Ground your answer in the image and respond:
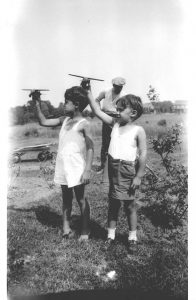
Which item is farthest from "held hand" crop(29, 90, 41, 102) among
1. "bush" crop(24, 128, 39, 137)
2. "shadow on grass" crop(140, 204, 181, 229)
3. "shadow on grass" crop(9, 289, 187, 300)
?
"bush" crop(24, 128, 39, 137)

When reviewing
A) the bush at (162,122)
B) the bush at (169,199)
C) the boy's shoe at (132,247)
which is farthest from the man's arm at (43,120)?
the bush at (162,122)

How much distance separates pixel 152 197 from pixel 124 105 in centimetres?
216

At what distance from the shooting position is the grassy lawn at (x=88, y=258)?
3105 millimetres

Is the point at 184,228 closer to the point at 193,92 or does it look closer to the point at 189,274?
the point at 189,274

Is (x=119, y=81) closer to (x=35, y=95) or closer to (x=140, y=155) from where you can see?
(x=35, y=95)

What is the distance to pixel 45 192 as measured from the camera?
5.69m

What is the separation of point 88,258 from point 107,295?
58 cm

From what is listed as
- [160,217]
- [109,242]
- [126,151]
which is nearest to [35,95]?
[126,151]

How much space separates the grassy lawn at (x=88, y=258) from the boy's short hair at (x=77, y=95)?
1590mm

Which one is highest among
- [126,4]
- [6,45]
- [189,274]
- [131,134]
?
[126,4]

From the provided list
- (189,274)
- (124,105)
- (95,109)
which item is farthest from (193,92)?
(189,274)

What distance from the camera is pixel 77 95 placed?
3.73 m

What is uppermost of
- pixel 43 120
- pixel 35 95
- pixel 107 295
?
pixel 35 95

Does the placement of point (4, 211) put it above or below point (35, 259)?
above
